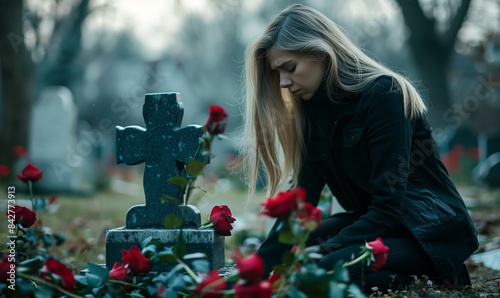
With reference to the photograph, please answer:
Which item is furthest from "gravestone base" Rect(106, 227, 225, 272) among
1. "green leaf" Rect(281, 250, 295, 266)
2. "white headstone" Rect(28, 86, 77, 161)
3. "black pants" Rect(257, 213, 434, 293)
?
"white headstone" Rect(28, 86, 77, 161)

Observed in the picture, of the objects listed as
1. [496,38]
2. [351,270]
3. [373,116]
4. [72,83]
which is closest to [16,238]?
[351,270]

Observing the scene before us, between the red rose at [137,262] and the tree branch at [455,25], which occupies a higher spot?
the tree branch at [455,25]

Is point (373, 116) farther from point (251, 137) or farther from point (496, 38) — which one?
point (496, 38)

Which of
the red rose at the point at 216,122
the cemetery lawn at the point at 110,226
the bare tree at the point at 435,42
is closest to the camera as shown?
the red rose at the point at 216,122

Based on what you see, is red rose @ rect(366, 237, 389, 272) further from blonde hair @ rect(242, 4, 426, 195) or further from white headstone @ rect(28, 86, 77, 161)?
white headstone @ rect(28, 86, 77, 161)

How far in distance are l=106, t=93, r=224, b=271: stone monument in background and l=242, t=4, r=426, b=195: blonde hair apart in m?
0.43

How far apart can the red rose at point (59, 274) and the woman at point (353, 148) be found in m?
1.06

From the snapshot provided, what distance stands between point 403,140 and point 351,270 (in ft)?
1.95

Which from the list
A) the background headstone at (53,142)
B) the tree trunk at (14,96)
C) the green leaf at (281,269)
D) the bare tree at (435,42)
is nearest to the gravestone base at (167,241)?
the green leaf at (281,269)

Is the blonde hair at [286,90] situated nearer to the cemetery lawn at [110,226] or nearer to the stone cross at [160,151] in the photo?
the cemetery lawn at [110,226]

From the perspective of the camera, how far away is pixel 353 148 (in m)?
2.79

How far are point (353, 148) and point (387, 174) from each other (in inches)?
11.0

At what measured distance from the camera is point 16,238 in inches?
108

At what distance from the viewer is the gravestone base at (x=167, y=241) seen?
2592mm
